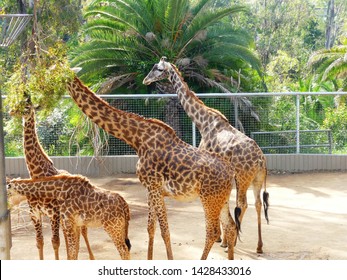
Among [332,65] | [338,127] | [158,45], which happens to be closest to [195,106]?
[338,127]

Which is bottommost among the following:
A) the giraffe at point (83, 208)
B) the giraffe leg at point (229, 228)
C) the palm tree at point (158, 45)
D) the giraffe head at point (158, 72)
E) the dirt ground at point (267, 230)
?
the dirt ground at point (267, 230)

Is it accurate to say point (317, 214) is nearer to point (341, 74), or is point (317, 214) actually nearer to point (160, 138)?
point (160, 138)

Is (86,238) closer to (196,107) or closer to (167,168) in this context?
(167,168)

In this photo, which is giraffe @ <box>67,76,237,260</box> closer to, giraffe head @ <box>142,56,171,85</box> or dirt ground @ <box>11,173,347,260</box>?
dirt ground @ <box>11,173,347,260</box>

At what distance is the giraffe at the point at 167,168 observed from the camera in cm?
755

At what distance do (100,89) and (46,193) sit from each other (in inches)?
349

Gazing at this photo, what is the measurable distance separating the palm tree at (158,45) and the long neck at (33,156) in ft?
26.0

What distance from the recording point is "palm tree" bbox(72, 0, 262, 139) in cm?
1633

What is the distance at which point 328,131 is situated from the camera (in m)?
15.2

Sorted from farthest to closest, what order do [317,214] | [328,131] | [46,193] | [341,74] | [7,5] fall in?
[341,74], [7,5], [328,131], [317,214], [46,193]

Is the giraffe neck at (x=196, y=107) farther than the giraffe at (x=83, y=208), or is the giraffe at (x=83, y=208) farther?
the giraffe neck at (x=196, y=107)

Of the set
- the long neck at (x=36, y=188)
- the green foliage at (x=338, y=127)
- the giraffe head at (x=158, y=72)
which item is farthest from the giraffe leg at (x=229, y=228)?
the green foliage at (x=338, y=127)

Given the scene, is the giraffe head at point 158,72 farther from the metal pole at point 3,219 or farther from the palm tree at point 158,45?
the palm tree at point 158,45

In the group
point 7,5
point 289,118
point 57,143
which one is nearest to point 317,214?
point 289,118
